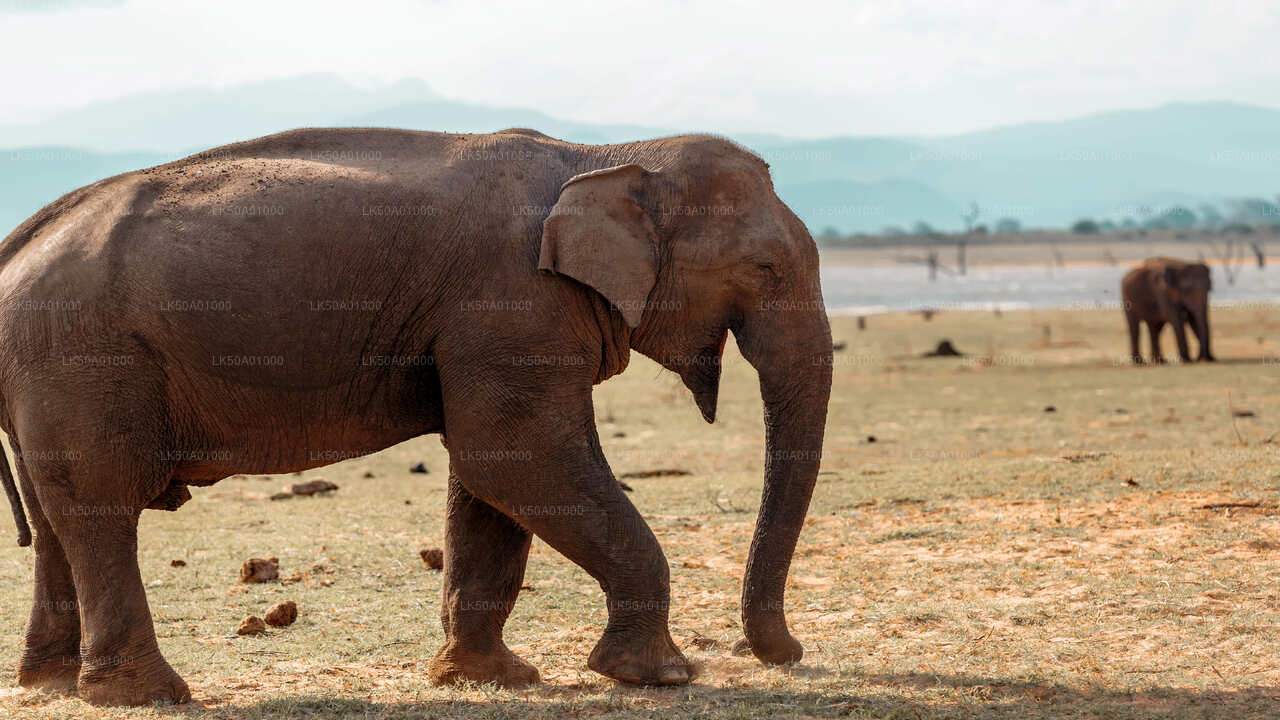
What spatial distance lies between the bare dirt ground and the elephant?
28.9 inches

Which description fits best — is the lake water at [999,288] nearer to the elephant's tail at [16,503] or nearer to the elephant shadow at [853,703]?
the elephant shadow at [853,703]

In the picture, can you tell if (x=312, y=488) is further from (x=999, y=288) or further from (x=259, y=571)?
(x=999, y=288)

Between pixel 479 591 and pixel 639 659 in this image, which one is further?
pixel 479 591

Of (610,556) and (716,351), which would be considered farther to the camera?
(716,351)

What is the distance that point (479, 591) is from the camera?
8219 millimetres

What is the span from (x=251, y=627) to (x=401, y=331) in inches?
109

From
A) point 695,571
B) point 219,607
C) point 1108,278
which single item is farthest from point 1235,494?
point 1108,278

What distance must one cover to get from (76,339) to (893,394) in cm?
1908

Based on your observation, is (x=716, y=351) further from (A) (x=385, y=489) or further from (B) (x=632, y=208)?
(A) (x=385, y=489)

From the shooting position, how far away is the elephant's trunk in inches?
303

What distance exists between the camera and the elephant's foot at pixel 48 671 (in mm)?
8055

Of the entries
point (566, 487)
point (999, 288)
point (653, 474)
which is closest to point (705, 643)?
point (566, 487)

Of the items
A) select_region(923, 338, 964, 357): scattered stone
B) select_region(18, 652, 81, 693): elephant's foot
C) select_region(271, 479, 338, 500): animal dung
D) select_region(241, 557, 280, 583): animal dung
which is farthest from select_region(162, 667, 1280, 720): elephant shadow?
select_region(923, 338, 964, 357): scattered stone

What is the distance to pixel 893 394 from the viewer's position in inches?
983
